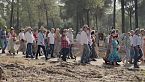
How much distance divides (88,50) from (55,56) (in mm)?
4861

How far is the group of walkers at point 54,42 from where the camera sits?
60.6 feet

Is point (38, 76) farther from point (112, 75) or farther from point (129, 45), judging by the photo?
point (129, 45)

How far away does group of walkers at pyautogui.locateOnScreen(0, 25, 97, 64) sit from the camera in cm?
1848

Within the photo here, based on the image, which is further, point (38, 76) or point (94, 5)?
point (94, 5)

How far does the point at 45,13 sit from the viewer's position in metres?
63.8

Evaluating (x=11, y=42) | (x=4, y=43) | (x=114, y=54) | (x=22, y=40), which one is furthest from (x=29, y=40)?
(x=114, y=54)

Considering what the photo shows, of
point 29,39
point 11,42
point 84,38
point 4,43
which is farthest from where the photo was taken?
point 4,43

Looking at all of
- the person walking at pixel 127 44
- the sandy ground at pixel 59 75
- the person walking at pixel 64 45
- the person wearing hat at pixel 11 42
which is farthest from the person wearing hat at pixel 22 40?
the sandy ground at pixel 59 75

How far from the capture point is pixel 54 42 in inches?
891

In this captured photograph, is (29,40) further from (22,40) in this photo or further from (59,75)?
(59,75)

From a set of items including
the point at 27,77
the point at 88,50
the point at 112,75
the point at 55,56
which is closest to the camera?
the point at 27,77

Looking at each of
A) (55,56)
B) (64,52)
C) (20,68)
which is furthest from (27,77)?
(55,56)

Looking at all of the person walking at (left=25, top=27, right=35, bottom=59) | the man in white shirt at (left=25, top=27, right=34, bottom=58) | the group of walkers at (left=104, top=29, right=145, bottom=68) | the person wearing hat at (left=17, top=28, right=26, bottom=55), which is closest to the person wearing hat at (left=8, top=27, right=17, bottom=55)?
the person wearing hat at (left=17, top=28, right=26, bottom=55)

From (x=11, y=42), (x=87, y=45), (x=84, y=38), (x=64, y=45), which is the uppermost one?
(x=84, y=38)
